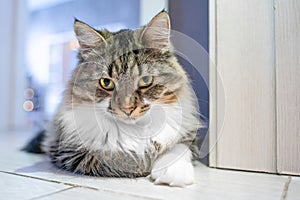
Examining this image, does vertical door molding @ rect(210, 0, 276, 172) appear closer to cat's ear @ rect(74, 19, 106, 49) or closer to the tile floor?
the tile floor

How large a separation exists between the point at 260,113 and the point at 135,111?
44 centimetres

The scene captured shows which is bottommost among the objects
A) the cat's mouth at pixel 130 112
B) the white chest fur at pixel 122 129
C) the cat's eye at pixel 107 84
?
the white chest fur at pixel 122 129

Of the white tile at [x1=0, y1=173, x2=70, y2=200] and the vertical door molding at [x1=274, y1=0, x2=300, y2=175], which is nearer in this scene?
the white tile at [x1=0, y1=173, x2=70, y2=200]

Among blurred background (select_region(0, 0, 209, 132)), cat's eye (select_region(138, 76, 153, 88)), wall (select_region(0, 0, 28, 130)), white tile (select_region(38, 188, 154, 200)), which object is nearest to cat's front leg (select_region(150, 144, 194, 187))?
white tile (select_region(38, 188, 154, 200))

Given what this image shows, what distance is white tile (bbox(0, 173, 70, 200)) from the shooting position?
0.64m

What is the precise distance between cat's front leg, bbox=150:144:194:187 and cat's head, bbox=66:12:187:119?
6.4 inches

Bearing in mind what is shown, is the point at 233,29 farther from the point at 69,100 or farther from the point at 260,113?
the point at 69,100

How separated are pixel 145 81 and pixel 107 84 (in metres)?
0.11

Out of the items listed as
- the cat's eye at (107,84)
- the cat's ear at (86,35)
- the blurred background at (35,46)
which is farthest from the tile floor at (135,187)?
the blurred background at (35,46)

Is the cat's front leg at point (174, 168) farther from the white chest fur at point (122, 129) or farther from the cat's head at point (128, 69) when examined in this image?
the cat's head at point (128, 69)

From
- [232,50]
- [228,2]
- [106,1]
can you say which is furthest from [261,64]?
[106,1]

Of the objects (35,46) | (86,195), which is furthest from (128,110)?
(35,46)

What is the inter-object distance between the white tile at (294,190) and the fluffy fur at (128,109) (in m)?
0.24

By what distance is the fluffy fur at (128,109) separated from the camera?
0.77 m
